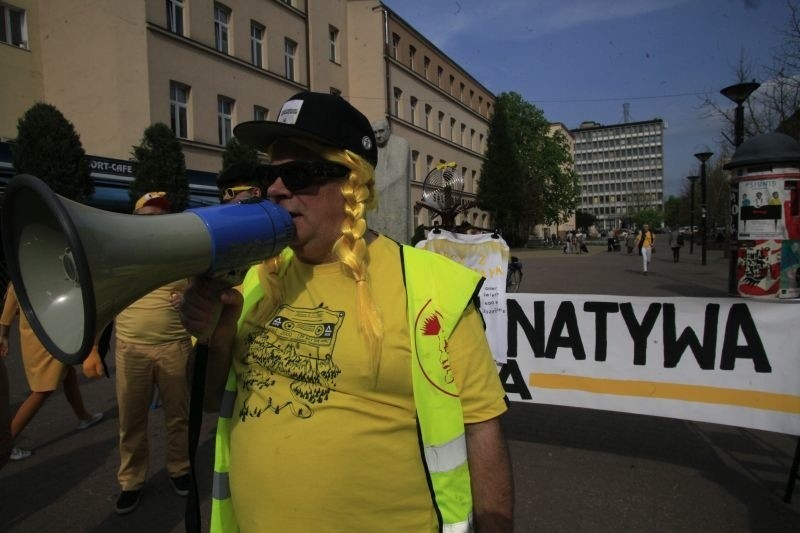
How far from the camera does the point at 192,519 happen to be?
1.52 meters

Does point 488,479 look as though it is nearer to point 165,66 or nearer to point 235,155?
point 235,155

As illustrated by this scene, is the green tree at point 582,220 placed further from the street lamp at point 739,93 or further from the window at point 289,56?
the street lamp at point 739,93

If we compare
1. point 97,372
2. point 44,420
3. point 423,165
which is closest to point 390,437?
point 97,372

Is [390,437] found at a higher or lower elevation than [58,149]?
lower

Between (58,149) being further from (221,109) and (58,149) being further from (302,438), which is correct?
(302,438)

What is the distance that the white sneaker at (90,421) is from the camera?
16.1ft

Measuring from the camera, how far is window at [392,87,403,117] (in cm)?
3419

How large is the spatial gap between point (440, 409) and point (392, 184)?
164 inches

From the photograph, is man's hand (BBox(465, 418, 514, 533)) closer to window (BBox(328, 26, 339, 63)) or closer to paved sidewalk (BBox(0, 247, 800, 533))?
paved sidewalk (BBox(0, 247, 800, 533))

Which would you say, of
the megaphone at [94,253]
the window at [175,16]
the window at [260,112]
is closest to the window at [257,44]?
the window at [260,112]

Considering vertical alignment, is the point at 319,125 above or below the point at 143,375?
above

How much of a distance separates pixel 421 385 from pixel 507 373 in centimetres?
291

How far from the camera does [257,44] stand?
76.5 feet

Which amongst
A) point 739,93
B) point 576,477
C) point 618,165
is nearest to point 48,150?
point 576,477
